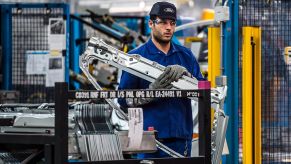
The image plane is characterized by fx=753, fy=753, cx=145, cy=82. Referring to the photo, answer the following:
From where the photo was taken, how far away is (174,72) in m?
5.23

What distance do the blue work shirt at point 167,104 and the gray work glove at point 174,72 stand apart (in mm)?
229

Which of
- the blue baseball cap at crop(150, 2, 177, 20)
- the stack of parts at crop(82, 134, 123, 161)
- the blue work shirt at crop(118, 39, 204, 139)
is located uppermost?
the blue baseball cap at crop(150, 2, 177, 20)

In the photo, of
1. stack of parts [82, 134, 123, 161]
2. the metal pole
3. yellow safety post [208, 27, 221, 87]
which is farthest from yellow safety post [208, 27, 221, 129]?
the metal pole

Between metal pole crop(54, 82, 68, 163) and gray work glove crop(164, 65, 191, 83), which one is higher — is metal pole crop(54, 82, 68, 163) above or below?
below

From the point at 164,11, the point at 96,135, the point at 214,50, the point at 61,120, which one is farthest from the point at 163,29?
the point at 61,120

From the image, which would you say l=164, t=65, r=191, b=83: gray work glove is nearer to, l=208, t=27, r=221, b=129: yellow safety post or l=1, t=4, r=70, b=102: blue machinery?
l=208, t=27, r=221, b=129: yellow safety post

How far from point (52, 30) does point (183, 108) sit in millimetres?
4004

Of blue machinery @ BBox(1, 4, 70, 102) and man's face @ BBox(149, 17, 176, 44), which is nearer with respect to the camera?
man's face @ BBox(149, 17, 176, 44)

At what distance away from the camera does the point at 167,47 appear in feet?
18.6

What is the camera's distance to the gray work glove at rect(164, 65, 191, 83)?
17.1ft

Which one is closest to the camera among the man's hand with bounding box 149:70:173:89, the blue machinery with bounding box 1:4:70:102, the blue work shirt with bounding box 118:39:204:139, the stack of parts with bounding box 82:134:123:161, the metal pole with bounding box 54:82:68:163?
the metal pole with bounding box 54:82:68:163

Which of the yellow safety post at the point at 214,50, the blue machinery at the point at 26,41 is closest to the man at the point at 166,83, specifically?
the yellow safety post at the point at 214,50

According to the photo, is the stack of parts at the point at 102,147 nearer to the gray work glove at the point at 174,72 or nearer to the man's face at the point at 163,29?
the gray work glove at the point at 174,72

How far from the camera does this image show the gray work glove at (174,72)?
205 inches
